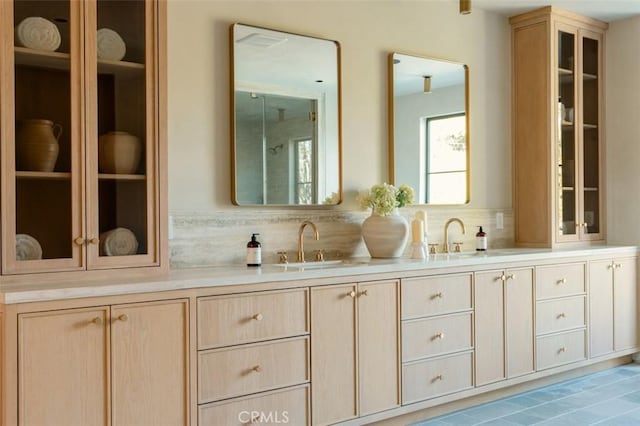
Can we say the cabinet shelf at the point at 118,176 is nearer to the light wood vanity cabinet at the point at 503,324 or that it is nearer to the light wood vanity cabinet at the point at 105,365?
the light wood vanity cabinet at the point at 105,365

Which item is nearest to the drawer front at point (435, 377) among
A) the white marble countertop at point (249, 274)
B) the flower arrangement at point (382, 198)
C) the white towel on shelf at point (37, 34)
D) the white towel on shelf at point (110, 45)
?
the white marble countertop at point (249, 274)

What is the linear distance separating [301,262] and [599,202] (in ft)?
8.25

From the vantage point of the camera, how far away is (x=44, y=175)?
2488 mm

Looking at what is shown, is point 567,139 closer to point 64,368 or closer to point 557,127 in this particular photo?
point 557,127

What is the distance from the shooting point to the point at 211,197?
10.7 feet

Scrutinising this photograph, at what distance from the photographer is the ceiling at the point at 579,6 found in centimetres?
429

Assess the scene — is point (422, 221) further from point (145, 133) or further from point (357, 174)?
point (145, 133)

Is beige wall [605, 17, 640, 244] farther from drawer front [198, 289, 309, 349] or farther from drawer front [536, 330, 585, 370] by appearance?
drawer front [198, 289, 309, 349]

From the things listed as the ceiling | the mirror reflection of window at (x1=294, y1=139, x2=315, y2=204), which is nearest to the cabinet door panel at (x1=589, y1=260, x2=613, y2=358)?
the ceiling

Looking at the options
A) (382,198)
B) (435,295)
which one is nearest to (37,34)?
(382,198)

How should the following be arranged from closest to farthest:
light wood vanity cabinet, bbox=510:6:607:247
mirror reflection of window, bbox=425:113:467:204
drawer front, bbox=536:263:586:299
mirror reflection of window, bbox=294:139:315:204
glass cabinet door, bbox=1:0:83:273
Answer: glass cabinet door, bbox=1:0:83:273 → mirror reflection of window, bbox=294:139:315:204 → drawer front, bbox=536:263:586:299 → mirror reflection of window, bbox=425:113:467:204 → light wood vanity cabinet, bbox=510:6:607:247

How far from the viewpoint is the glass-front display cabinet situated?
2.41 meters

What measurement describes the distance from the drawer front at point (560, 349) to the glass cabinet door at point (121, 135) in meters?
2.50

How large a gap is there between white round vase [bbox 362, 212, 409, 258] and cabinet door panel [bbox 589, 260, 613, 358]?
1456 millimetres
